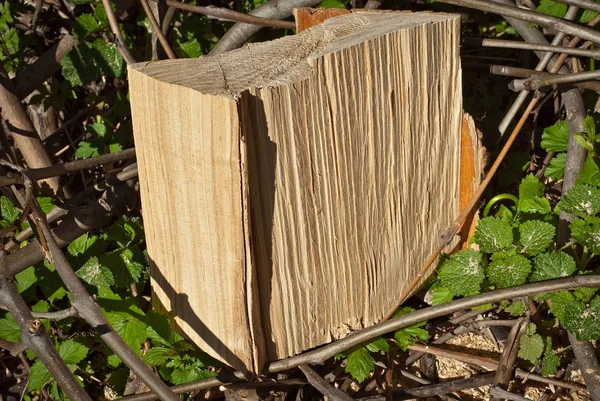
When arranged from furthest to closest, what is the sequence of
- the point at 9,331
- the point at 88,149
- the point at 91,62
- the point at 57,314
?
the point at 88,149 < the point at 91,62 < the point at 9,331 < the point at 57,314

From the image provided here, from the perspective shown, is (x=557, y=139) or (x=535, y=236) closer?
(x=535, y=236)

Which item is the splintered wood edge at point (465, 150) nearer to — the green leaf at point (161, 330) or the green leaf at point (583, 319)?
the green leaf at point (583, 319)

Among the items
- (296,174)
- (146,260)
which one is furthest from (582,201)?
(146,260)

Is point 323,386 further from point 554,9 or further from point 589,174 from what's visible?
point 554,9

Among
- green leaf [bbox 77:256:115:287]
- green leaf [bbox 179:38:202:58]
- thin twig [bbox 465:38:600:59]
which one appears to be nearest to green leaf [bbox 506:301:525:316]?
thin twig [bbox 465:38:600:59]

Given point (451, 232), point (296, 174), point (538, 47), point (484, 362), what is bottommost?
point (484, 362)

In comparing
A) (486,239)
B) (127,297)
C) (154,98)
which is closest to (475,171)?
(486,239)

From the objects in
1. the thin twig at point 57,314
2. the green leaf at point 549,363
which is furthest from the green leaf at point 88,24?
the green leaf at point 549,363
